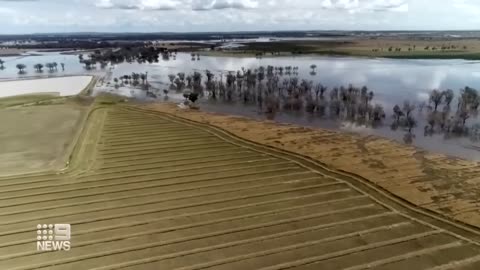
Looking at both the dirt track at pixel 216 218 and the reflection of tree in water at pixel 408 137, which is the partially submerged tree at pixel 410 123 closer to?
the reflection of tree in water at pixel 408 137

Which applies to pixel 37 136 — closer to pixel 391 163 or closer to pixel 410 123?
pixel 391 163

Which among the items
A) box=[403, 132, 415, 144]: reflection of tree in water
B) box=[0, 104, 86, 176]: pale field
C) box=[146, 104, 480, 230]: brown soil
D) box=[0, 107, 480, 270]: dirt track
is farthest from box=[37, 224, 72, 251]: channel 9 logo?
box=[403, 132, 415, 144]: reflection of tree in water

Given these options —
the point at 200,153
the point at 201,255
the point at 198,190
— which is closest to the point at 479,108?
the point at 200,153

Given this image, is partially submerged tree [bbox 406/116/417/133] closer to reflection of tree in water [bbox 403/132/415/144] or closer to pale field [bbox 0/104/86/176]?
reflection of tree in water [bbox 403/132/415/144]

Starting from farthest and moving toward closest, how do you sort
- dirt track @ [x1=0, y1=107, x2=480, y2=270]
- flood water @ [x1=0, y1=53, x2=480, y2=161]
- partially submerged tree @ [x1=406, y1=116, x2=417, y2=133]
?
Answer: partially submerged tree @ [x1=406, y1=116, x2=417, y2=133] < flood water @ [x1=0, y1=53, x2=480, y2=161] < dirt track @ [x1=0, y1=107, x2=480, y2=270]

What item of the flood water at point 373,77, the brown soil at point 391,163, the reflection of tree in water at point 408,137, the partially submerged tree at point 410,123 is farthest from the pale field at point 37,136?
the partially submerged tree at point 410,123

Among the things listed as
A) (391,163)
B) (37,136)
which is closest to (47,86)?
(37,136)
